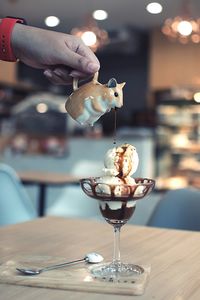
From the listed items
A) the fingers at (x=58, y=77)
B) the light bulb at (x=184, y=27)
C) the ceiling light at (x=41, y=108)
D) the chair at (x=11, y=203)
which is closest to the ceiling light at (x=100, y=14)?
the light bulb at (x=184, y=27)

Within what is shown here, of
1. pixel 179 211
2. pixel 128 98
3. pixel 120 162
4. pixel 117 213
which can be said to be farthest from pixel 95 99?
pixel 128 98

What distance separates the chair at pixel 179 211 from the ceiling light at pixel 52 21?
241 inches

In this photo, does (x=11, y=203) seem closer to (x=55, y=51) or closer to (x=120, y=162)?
(x=55, y=51)

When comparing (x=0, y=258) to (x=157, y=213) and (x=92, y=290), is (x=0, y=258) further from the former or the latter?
(x=157, y=213)

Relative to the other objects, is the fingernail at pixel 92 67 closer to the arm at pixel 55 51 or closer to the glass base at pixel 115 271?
the arm at pixel 55 51

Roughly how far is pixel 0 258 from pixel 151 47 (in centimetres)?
784

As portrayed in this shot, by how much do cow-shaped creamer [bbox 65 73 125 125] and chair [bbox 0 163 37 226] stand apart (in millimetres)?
1665

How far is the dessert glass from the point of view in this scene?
1.10 m

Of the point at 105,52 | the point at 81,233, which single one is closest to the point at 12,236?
the point at 81,233

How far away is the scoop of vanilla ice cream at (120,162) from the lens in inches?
46.3

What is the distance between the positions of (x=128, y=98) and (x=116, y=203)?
27.2 feet

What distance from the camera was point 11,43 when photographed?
1.37 metres

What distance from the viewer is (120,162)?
3.86 feet

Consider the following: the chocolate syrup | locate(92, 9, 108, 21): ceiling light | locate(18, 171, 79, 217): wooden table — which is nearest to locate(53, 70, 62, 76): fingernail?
the chocolate syrup
